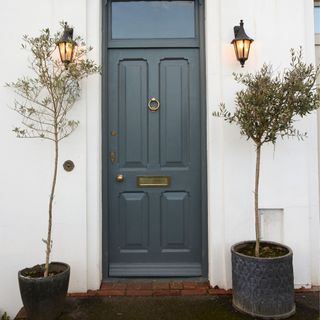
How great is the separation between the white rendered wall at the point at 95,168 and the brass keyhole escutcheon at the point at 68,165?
1.8 inches

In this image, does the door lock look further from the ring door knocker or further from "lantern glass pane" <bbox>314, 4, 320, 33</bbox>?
"lantern glass pane" <bbox>314, 4, 320, 33</bbox>

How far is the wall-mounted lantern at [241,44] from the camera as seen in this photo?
3.34m

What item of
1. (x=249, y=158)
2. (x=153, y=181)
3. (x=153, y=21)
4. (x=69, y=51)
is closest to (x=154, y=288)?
(x=153, y=181)

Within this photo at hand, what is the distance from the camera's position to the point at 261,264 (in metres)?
2.93

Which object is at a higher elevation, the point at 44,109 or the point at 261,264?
the point at 44,109

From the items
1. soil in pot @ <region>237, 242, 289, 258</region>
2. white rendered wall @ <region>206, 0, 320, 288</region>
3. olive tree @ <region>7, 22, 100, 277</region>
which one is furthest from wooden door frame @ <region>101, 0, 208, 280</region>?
soil in pot @ <region>237, 242, 289, 258</region>

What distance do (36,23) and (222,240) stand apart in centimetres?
287

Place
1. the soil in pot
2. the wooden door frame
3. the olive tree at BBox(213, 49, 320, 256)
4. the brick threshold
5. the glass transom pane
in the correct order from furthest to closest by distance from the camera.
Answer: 1. the glass transom pane
2. the wooden door frame
3. the brick threshold
4. the soil in pot
5. the olive tree at BBox(213, 49, 320, 256)

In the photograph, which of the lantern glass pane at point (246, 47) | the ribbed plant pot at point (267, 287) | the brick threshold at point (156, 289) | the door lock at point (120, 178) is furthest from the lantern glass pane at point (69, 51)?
the ribbed plant pot at point (267, 287)

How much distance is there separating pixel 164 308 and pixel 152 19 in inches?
115

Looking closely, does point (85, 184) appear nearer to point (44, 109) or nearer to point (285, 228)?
point (44, 109)

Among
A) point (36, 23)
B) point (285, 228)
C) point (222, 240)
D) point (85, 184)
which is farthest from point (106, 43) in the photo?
point (285, 228)

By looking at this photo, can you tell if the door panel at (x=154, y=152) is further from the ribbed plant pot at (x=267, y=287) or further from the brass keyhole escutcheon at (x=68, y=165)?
the ribbed plant pot at (x=267, y=287)

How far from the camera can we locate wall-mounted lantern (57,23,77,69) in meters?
3.25
